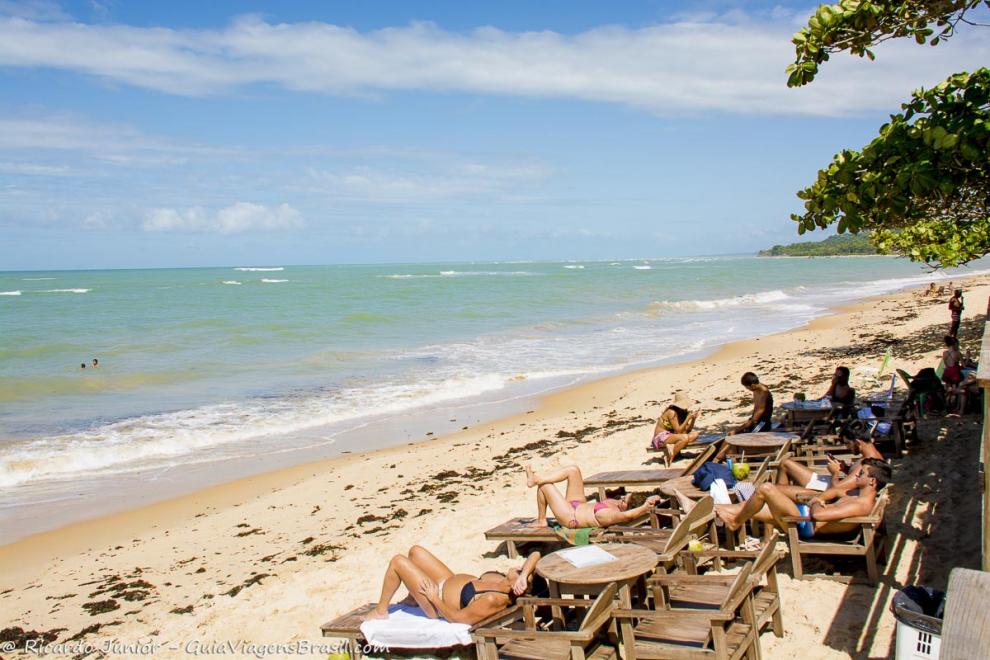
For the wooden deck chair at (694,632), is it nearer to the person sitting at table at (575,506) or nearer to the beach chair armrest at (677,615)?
the beach chair armrest at (677,615)

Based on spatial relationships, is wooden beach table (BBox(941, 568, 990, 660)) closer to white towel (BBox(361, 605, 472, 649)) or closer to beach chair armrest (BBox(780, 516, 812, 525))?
white towel (BBox(361, 605, 472, 649))

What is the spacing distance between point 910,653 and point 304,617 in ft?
15.6

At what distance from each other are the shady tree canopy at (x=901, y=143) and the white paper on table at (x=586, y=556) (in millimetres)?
3470

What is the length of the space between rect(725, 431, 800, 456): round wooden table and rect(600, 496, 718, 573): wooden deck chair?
2216mm

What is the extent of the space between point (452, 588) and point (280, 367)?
20.7 m

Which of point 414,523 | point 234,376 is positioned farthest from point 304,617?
point 234,376

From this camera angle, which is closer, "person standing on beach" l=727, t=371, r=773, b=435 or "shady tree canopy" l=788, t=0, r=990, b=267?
"shady tree canopy" l=788, t=0, r=990, b=267

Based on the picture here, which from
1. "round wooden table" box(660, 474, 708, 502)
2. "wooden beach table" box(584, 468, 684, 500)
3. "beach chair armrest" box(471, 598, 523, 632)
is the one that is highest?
"round wooden table" box(660, 474, 708, 502)

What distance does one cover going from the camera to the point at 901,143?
600cm

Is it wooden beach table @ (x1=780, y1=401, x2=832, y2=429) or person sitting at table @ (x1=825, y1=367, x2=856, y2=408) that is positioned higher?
person sitting at table @ (x1=825, y1=367, x2=856, y2=408)

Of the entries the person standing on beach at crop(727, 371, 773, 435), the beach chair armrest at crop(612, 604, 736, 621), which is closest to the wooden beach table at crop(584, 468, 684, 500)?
the person standing on beach at crop(727, 371, 773, 435)

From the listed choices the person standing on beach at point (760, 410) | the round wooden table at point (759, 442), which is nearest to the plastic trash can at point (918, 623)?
the round wooden table at point (759, 442)

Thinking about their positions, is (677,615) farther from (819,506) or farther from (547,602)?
(819,506)

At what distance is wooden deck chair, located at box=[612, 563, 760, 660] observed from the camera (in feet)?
14.5
